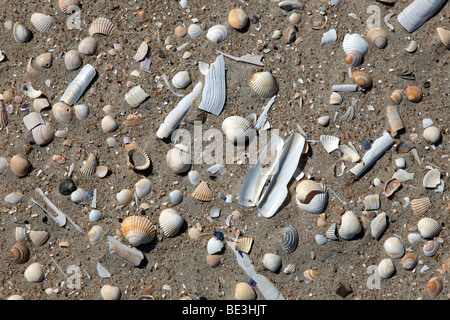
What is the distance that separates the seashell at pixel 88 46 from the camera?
2.10m

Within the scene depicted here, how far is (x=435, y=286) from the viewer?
1.98 meters

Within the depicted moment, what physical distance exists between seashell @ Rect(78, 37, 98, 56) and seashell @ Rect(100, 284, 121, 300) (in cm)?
134

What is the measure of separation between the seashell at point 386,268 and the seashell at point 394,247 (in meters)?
0.04

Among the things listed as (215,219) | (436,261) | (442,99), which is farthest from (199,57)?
(436,261)

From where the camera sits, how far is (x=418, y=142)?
2.03 meters

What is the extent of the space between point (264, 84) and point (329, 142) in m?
0.48

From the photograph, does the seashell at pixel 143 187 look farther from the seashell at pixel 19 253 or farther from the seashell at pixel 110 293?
the seashell at pixel 19 253

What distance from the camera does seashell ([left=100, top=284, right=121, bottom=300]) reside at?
6.66 feet

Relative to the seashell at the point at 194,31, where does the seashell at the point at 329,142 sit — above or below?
below

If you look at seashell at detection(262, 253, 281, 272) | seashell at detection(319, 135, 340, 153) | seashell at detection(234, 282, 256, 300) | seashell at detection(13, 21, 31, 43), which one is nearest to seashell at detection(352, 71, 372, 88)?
seashell at detection(319, 135, 340, 153)

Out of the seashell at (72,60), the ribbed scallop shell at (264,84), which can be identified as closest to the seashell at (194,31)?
the ribbed scallop shell at (264,84)
